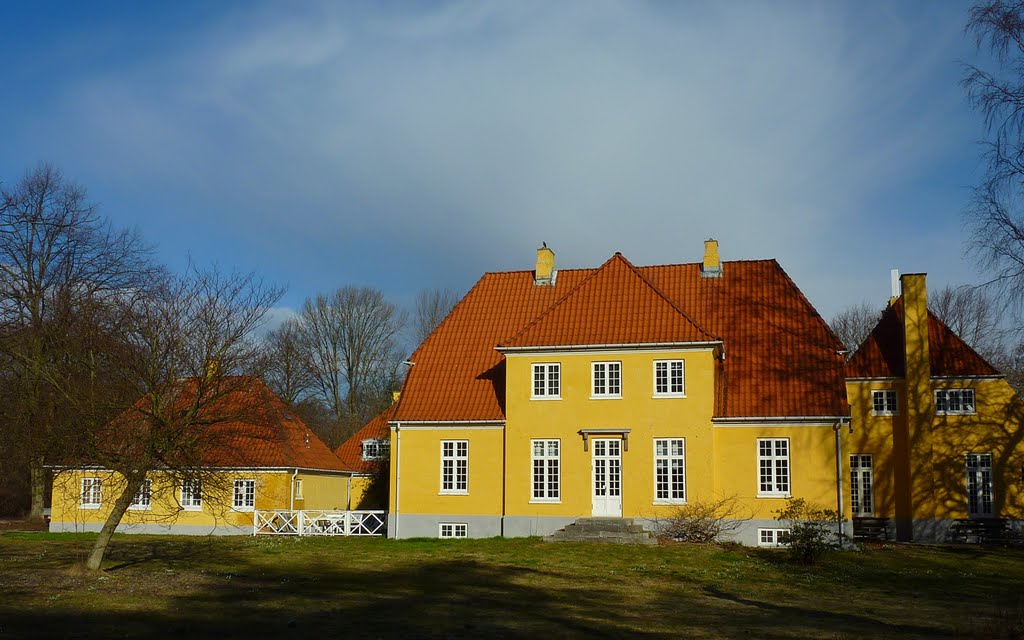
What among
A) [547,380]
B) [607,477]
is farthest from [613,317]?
[607,477]

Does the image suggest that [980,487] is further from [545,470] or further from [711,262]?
[545,470]

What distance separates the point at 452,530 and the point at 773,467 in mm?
11094

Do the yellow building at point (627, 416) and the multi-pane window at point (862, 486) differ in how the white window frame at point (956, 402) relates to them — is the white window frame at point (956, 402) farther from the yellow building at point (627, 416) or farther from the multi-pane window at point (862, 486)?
the yellow building at point (627, 416)

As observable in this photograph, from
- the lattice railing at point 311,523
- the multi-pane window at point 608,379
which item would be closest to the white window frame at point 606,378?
the multi-pane window at point 608,379

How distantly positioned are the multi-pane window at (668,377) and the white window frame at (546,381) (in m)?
3.26

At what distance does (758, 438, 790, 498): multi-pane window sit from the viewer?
98.2 feet

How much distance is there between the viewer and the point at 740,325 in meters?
33.5

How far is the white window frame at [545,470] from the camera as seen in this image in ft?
103

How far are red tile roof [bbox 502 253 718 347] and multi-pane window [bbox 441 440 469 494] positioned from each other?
426 centimetres

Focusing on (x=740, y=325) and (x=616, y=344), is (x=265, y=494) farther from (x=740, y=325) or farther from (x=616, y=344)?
(x=740, y=325)

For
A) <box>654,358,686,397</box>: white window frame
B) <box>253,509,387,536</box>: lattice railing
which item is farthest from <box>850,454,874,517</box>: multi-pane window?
<box>253,509,387,536</box>: lattice railing

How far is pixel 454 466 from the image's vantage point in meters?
32.8

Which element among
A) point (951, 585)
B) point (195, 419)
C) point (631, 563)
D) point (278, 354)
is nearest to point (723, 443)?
point (631, 563)

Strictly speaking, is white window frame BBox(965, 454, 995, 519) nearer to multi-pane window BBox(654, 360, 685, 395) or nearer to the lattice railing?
multi-pane window BBox(654, 360, 685, 395)
